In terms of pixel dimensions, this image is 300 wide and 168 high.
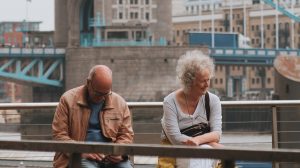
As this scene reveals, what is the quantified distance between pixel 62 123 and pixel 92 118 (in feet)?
0.44

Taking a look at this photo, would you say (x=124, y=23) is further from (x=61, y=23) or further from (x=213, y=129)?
(x=213, y=129)

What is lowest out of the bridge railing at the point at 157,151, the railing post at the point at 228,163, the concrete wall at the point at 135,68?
the concrete wall at the point at 135,68

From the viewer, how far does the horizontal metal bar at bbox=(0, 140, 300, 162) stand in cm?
261

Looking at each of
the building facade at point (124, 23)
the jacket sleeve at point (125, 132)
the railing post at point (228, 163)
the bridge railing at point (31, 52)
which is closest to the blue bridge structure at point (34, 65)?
the bridge railing at point (31, 52)

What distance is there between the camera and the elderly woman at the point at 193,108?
3523 millimetres

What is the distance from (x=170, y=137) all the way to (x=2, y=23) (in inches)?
4580

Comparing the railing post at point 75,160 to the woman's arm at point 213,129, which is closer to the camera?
the railing post at point 75,160

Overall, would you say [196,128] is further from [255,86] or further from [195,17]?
[195,17]

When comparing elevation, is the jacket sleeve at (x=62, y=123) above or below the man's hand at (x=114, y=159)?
above

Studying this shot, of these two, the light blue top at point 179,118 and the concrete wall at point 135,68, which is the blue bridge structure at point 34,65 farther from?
the light blue top at point 179,118

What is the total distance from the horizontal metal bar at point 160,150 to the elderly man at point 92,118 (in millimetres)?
694

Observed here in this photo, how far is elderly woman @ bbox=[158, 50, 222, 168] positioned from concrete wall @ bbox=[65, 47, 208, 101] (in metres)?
34.2

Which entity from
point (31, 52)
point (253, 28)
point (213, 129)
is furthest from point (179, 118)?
point (253, 28)

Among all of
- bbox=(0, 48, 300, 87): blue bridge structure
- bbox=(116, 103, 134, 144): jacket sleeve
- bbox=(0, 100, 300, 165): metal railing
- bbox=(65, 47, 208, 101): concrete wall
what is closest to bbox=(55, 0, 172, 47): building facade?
bbox=(65, 47, 208, 101): concrete wall
